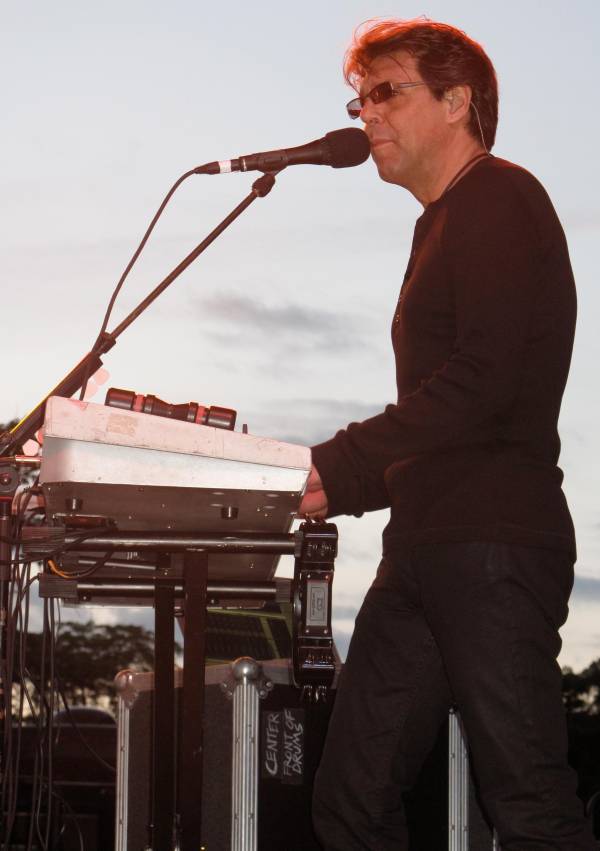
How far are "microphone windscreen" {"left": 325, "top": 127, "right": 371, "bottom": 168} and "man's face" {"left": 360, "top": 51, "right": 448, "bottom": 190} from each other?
87mm

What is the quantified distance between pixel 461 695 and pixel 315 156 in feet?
3.78

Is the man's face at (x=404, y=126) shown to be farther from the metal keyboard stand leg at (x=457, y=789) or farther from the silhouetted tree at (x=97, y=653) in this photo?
the silhouetted tree at (x=97, y=653)

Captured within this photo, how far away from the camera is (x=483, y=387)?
1768 mm

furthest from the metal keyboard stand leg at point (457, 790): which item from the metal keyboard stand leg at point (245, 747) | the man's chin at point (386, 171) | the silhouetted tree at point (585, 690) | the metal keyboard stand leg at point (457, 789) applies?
the silhouetted tree at point (585, 690)

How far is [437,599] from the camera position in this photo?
1797mm

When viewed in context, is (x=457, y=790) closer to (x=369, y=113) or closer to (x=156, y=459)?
(x=156, y=459)

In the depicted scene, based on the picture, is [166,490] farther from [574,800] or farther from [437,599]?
[574,800]

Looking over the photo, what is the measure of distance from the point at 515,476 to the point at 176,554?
35.6 inches

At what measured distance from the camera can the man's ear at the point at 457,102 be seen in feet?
6.80

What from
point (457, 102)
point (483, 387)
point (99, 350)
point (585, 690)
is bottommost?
point (585, 690)

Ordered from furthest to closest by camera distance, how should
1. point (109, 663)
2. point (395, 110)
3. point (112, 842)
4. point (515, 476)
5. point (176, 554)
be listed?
point (109, 663), point (112, 842), point (176, 554), point (395, 110), point (515, 476)

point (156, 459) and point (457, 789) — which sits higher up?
point (156, 459)

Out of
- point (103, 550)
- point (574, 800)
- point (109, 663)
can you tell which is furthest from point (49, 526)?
point (109, 663)

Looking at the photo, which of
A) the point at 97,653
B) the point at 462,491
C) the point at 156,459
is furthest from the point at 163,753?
the point at 97,653
